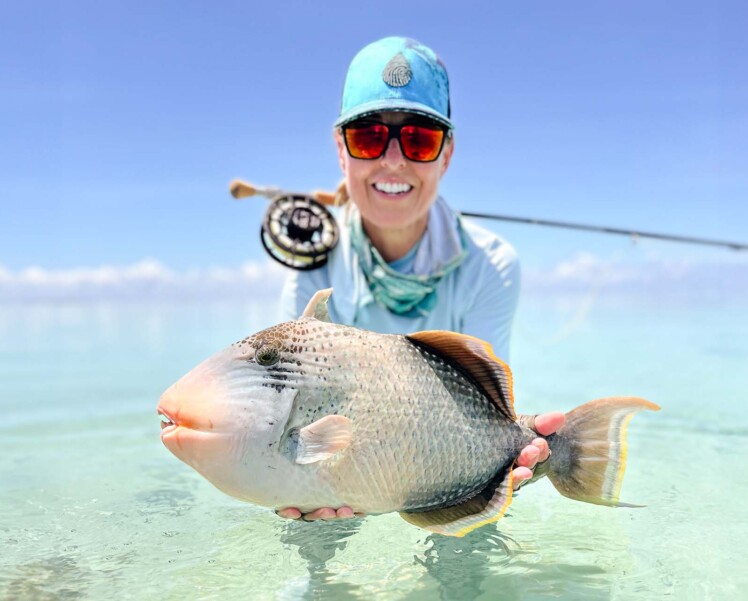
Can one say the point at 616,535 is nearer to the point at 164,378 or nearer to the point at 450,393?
the point at 450,393

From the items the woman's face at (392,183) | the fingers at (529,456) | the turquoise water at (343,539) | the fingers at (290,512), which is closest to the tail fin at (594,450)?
the fingers at (529,456)

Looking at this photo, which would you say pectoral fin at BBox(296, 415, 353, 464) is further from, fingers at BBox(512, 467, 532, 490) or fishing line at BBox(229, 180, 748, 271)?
fishing line at BBox(229, 180, 748, 271)

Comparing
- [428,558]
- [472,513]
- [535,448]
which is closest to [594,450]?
[535,448]

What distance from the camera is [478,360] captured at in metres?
2.35

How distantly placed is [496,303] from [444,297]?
0.97 ft

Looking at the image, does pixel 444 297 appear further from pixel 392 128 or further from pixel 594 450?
pixel 594 450

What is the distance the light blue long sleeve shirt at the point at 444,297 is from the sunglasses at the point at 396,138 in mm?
661

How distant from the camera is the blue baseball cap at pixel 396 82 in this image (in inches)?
125

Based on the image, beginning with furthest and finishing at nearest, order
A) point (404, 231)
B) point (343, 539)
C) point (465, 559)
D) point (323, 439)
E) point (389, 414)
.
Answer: point (404, 231) < point (343, 539) < point (465, 559) < point (389, 414) < point (323, 439)

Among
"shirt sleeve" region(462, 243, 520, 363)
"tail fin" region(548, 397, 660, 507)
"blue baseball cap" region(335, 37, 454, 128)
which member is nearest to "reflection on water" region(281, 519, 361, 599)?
"tail fin" region(548, 397, 660, 507)

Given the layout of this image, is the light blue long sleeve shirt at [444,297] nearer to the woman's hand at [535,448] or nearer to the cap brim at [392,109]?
the cap brim at [392,109]

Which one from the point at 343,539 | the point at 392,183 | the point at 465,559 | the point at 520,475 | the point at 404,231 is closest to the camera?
the point at 520,475

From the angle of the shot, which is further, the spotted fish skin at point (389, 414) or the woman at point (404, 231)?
the woman at point (404, 231)

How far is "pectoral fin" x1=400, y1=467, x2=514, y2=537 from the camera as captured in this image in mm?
2188
